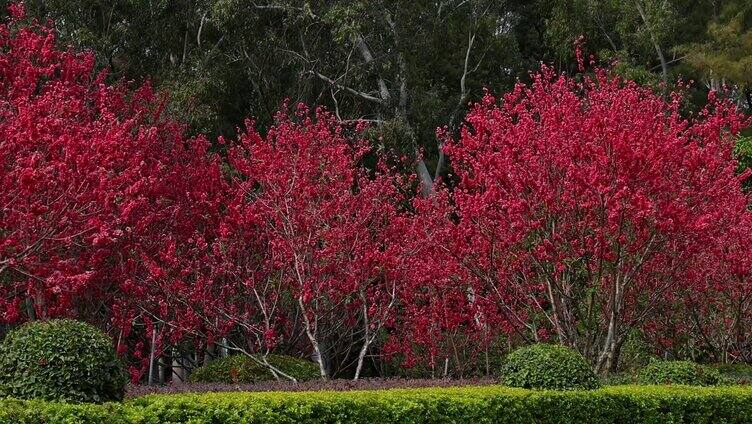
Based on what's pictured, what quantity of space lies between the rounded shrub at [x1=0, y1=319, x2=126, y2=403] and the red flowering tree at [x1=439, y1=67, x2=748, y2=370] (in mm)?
6123

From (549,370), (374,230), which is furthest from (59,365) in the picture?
(374,230)

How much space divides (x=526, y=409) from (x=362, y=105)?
12841 mm

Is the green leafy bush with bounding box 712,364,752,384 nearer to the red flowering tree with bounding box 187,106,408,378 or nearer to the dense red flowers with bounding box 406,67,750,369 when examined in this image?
the dense red flowers with bounding box 406,67,750,369

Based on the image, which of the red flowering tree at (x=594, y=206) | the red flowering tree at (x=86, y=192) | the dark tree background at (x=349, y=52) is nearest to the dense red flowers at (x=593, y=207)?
the red flowering tree at (x=594, y=206)

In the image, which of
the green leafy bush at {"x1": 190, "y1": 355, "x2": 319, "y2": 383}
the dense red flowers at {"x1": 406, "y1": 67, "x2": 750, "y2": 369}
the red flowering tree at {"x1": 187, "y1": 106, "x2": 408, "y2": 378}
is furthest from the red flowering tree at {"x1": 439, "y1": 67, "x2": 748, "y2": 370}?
the green leafy bush at {"x1": 190, "y1": 355, "x2": 319, "y2": 383}

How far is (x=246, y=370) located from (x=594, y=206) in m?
5.16

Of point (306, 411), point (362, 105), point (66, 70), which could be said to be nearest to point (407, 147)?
point (362, 105)

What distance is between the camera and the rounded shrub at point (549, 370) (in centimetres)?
1015

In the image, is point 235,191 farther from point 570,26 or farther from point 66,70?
point 570,26

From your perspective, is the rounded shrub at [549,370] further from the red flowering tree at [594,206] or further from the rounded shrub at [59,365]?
the rounded shrub at [59,365]

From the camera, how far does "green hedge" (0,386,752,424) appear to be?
630cm

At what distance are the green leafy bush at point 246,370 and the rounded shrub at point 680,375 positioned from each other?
177 inches

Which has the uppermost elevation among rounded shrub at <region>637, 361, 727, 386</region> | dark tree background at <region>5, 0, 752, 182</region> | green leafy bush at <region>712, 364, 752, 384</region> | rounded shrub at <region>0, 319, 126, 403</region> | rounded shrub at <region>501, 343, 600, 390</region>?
dark tree background at <region>5, 0, 752, 182</region>

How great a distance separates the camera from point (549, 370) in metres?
10.2
